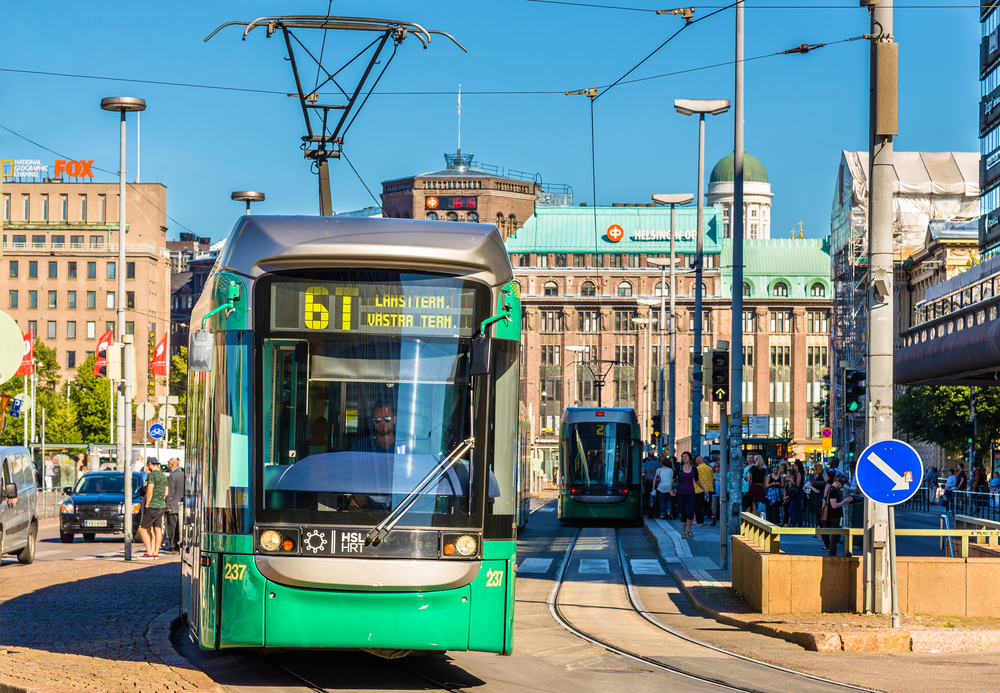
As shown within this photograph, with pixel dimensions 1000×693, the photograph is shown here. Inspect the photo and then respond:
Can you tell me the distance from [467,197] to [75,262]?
3302 centimetres

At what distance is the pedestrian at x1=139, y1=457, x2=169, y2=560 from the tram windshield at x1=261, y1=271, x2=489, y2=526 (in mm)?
13567

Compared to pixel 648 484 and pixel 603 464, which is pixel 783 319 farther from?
pixel 603 464

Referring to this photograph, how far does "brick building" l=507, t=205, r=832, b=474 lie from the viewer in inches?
4594

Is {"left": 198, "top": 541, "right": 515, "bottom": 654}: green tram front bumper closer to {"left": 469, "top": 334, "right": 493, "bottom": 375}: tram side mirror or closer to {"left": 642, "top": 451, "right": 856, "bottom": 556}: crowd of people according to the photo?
{"left": 469, "top": 334, "right": 493, "bottom": 375}: tram side mirror

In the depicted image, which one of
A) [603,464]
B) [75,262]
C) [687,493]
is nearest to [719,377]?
[687,493]

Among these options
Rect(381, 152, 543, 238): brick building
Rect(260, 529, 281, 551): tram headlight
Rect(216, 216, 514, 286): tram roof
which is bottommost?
Rect(260, 529, 281, 551): tram headlight

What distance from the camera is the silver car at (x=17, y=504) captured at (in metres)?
20.6

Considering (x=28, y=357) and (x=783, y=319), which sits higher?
(x=783, y=319)

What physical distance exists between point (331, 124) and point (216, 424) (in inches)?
516

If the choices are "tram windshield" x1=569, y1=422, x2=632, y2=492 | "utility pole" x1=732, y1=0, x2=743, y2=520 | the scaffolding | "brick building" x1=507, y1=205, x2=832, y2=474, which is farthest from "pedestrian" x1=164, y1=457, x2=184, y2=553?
"brick building" x1=507, y1=205, x2=832, y2=474

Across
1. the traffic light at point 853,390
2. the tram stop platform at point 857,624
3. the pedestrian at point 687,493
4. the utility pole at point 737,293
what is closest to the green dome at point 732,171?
the pedestrian at point 687,493

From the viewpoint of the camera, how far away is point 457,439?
9.13 metres

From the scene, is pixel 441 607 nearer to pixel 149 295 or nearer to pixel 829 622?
pixel 829 622

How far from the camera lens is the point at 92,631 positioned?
12062 millimetres
